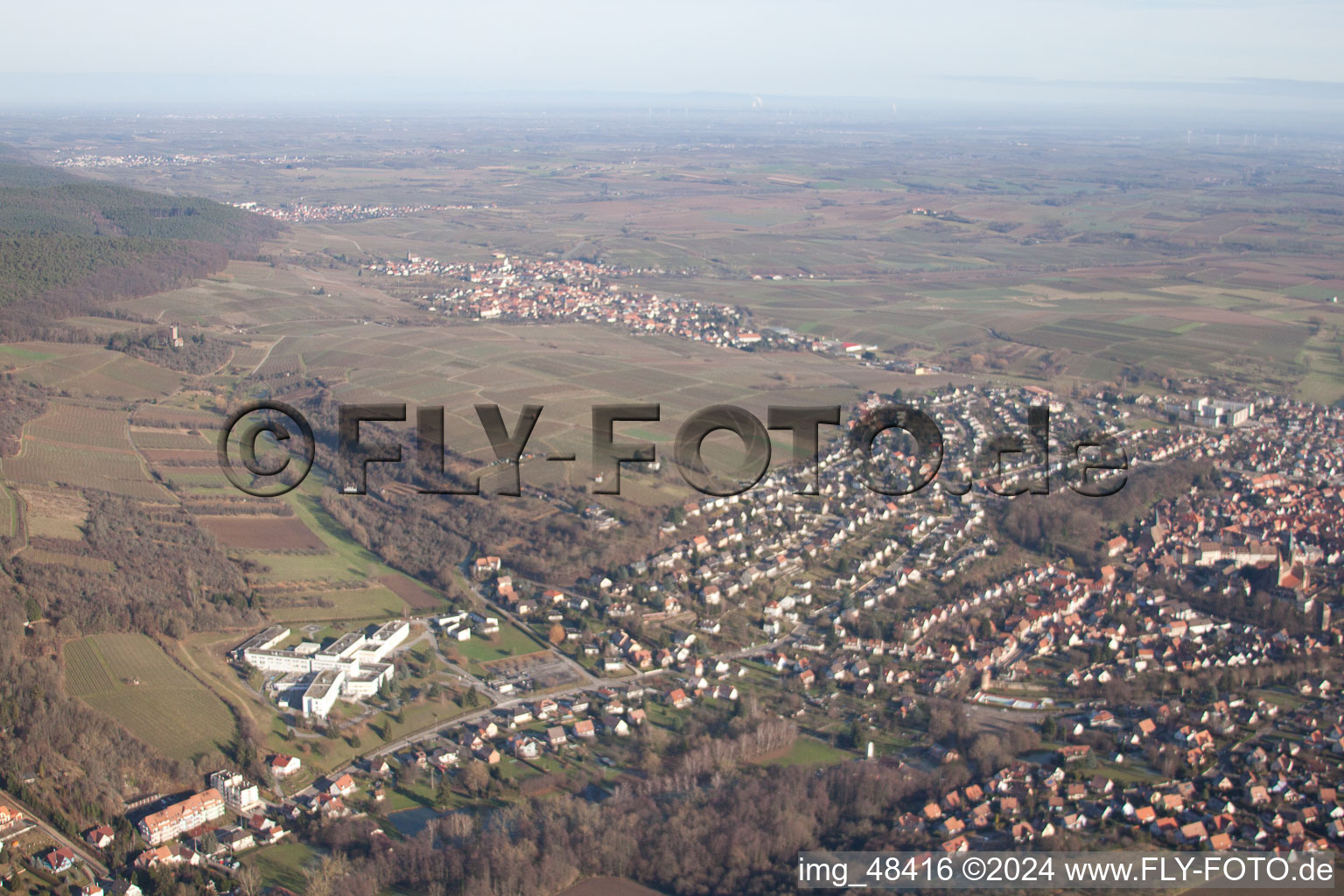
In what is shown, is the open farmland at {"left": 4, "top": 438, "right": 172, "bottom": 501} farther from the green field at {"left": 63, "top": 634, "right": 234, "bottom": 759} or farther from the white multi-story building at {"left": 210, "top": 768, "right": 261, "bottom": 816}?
the white multi-story building at {"left": 210, "top": 768, "right": 261, "bottom": 816}

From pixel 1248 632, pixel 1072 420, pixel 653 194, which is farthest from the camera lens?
pixel 653 194

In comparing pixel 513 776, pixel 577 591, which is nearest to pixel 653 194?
pixel 577 591

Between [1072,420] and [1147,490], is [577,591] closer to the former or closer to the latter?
[1147,490]

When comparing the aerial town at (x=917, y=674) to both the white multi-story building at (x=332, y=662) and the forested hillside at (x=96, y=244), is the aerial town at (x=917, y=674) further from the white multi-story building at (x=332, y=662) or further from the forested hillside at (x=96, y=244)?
the forested hillside at (x=96, y=244)

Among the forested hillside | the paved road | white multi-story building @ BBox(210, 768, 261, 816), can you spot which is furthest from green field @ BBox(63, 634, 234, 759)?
the forested hillside

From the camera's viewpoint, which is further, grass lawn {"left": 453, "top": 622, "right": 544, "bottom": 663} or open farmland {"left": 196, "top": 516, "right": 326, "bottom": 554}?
A: open farmland {"left": 196, "top": 516, "right": 326, "bottom": 554}

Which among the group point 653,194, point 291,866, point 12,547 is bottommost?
point 291,866

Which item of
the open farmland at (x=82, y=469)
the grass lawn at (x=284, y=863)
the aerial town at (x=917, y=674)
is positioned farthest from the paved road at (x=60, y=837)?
the open farmland at (x=82, y=469)

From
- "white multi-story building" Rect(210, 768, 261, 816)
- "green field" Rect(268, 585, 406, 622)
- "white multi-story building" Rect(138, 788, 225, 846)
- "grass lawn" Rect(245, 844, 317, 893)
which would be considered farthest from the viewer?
"green field" Rect(268, 585, 406, 622)
